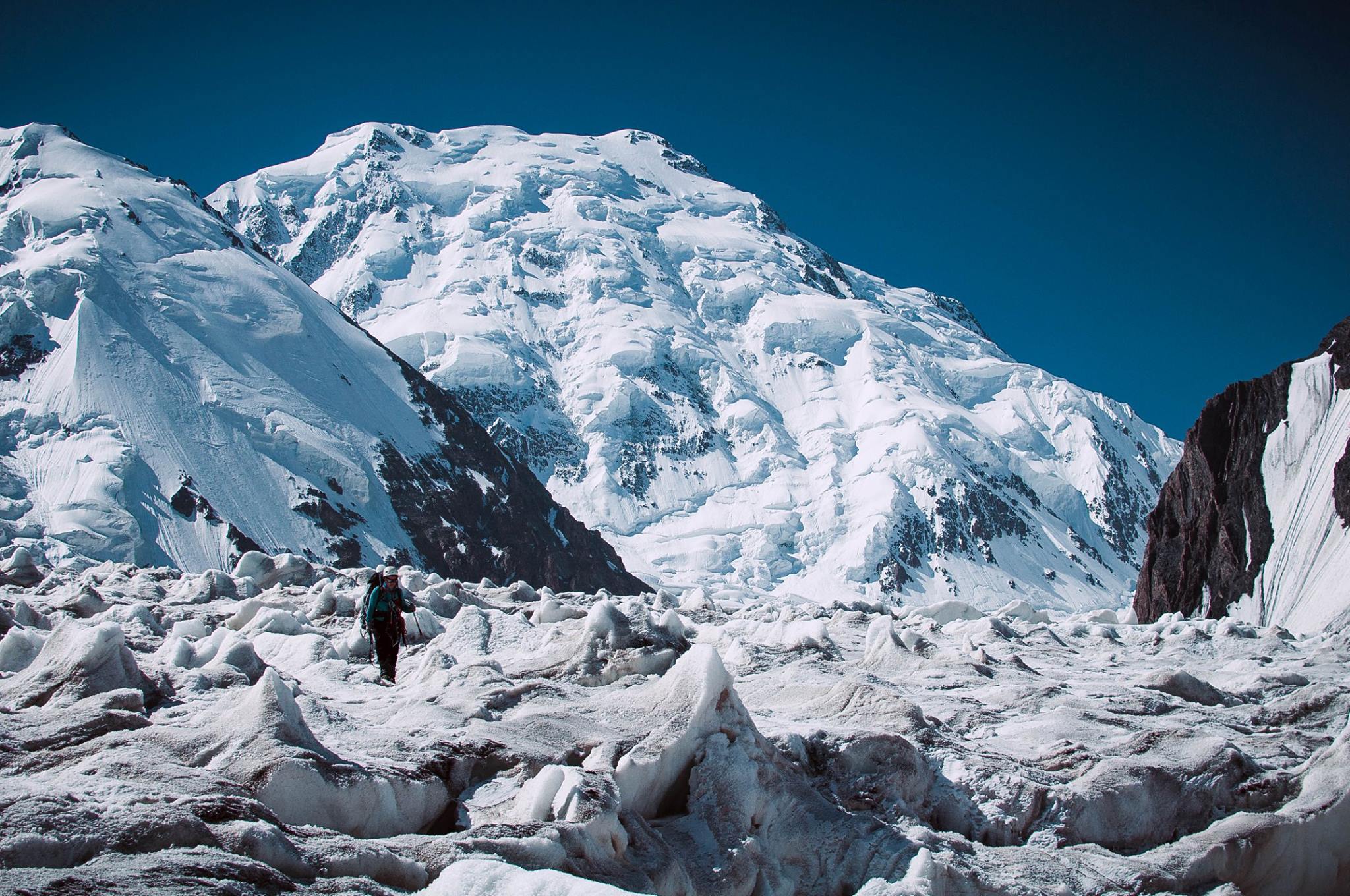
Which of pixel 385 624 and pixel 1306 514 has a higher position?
pixel 1306 514

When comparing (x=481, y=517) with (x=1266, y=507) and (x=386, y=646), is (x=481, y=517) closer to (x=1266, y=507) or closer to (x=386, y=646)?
(x=1266, y=507)

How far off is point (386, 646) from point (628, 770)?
584 centimetres

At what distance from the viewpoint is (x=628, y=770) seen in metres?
8.78

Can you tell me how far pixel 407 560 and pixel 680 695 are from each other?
82328mm

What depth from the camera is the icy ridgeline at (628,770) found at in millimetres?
6770

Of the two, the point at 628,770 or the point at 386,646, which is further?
the point at 386,646

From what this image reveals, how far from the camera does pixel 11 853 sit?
5973 millimetres

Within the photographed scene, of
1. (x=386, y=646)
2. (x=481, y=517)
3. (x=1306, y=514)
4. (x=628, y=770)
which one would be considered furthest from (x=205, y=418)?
(x=628, y=770)

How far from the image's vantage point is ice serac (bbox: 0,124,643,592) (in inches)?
3039

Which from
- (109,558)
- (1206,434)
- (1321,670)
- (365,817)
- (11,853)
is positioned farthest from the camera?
(109,558)

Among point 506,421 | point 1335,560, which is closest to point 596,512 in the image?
point 506,421

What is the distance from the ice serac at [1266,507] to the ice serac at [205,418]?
58.1 meters

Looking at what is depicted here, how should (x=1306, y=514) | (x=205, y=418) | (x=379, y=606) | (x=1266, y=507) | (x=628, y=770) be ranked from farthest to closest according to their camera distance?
(x=205, y=418), (x=1266, y=507), (x=1306, y=514), (x=379, y=606), (x=628, y=770)

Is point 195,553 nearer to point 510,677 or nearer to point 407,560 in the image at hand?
→ point 407,560
